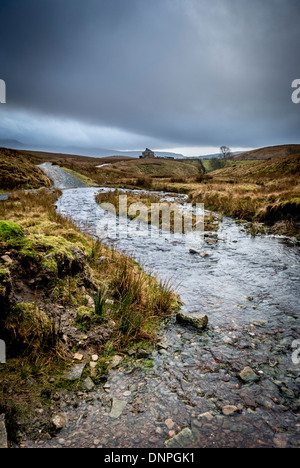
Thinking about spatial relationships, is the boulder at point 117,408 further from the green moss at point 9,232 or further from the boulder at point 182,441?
the green moss at point 9,232

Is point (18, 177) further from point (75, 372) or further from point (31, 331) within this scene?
point (75, 372)

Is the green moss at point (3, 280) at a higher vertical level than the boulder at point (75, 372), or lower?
higher

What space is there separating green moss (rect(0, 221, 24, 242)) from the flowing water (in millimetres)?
2978

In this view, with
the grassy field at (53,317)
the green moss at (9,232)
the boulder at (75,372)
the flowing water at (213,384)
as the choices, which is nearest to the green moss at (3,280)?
the grassy field at (53,317)

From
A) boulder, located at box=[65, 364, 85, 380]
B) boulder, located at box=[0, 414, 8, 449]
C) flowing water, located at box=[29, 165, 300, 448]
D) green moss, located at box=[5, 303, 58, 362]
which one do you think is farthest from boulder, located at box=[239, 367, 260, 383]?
boulder, located at box=[0, 414, 8, 449]

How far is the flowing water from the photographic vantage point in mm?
2461

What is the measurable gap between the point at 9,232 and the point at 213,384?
423cm

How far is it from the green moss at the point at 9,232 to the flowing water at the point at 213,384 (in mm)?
2978

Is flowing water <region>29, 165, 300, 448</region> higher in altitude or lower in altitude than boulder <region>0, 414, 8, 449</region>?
lower

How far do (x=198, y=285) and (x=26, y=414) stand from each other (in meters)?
4.58

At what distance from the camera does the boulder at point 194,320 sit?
4.38 metres

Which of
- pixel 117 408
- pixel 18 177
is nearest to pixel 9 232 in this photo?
pixel 117 408

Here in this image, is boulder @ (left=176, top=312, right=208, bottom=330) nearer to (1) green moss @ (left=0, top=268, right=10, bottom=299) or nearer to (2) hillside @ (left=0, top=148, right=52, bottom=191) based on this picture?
(1) green moss @ (left=0, top=268, right=10, bottom=299)

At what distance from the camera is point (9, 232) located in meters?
4.32
